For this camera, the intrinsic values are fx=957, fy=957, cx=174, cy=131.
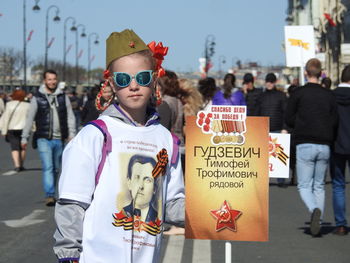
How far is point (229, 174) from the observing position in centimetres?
562

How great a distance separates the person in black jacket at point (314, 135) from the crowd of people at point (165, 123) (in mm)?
11

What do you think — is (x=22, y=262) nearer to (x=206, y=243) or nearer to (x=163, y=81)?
(x=206, y=243)

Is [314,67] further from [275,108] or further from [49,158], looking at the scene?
[275,108]

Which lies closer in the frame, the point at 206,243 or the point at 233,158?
the point at 233,158

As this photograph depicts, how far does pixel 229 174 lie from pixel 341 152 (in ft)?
16.5

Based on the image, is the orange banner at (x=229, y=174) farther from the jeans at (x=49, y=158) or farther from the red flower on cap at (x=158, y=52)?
the jeans at (x=49, y=158)

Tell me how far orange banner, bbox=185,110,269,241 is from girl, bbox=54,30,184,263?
1284mm

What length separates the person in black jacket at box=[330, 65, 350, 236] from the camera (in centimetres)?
1041

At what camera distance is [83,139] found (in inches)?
154

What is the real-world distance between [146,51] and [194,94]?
7029mm

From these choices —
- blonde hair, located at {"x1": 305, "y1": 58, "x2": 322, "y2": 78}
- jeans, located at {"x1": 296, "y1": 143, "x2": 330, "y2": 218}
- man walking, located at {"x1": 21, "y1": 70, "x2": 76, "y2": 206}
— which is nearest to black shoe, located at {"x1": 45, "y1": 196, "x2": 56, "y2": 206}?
man walking, located at {"x1": 21, "y1": 70, "x2": 76, "y2": 206}

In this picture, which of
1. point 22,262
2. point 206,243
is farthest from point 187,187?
point 206,243

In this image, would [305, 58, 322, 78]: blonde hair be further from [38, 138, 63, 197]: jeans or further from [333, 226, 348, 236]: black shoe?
[38, 138, 63, 197]: jeans

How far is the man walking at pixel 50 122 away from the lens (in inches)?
504
